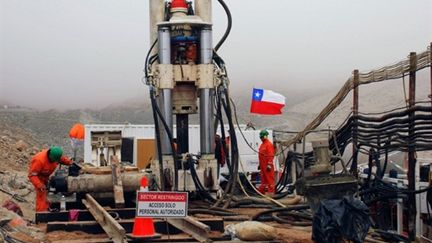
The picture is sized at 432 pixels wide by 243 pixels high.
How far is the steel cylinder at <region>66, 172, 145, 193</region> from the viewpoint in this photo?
10.7 metres

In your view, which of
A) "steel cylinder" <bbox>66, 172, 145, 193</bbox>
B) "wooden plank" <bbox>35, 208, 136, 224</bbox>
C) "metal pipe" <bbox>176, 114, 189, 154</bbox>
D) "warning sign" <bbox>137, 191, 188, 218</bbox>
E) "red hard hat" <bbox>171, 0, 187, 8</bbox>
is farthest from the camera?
"metal pipe" <bbox>176, 114, 189, 154</bbox>

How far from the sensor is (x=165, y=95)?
38.7 ft

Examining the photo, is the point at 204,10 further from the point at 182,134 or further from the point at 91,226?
the point at 91,226

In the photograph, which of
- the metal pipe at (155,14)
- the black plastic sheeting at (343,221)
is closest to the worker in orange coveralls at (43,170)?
the metal pipe at (155,14)

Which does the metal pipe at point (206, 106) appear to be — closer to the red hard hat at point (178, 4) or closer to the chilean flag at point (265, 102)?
the red hard hat at point (178, 4)

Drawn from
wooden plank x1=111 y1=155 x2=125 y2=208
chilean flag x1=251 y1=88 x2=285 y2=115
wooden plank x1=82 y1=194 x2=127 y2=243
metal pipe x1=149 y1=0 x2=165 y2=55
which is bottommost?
wooden plank x1=82 y1=194 x2=127 y2=243

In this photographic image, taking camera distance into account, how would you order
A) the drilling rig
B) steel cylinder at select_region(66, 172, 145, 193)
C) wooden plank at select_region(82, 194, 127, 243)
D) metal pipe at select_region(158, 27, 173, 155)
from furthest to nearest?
metal pipe at select_region(158, 27, 173, 155) → the drilling rig → steel cylinder at select_region(66, 172, 145, 193) → wooden plank at select_region(82, 194, 127, 243)

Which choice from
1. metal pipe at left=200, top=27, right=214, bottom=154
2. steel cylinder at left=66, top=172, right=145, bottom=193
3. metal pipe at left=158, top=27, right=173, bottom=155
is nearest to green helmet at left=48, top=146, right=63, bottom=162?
steel cylinder at left=66, top=172, right=145, bottom=193

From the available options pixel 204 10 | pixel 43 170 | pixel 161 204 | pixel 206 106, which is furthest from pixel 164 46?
pixel 161 204

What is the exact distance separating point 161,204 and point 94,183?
365 centimetres

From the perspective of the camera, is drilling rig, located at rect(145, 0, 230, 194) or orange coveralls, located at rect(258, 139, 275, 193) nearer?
drilling rig, located at rect(145, 0, 230, 194)

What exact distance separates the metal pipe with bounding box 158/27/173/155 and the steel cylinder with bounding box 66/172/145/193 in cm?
110

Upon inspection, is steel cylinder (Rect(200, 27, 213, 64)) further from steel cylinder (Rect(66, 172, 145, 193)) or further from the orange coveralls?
the orange coveralls

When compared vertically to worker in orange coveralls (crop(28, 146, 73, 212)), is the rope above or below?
above
